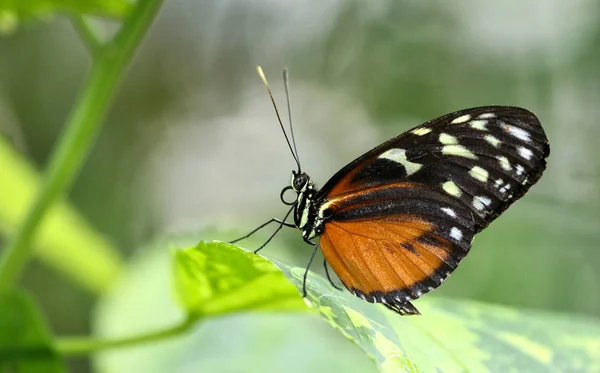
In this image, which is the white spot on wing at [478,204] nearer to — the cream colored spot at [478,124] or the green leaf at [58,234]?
the cream colored spot at [478,124]

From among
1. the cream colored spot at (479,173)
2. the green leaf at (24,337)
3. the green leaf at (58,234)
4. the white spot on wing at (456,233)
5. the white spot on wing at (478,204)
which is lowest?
the green leaf at (58,234)

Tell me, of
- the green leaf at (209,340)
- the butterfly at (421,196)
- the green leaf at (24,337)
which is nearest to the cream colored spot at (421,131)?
the butterfly at (421,196)

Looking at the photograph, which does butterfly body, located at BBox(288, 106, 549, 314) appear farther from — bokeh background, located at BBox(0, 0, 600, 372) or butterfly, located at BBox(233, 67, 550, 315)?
bokeh background, located at BBox(0, 0, 600, 372)

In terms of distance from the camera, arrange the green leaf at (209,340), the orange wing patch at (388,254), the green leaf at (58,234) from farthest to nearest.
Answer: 1. the green leaf at (58,234)
2. the green leaf at (209,340)
3. the orange wing patch at (388,254)

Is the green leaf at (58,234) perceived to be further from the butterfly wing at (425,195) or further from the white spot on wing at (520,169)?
the white spot on wing at (520,169)

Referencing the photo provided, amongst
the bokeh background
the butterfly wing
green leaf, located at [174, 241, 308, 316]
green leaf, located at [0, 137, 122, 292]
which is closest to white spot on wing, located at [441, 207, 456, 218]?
the butterfly wing

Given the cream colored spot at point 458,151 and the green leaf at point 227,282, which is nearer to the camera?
the green leaf at point 227,282

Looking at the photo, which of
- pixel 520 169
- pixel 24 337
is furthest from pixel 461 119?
pixel 24 337

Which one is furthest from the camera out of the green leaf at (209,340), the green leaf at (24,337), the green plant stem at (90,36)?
the green leaf at (209,340)

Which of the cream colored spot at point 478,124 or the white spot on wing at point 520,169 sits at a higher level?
the cream colored spot at point 478,124
